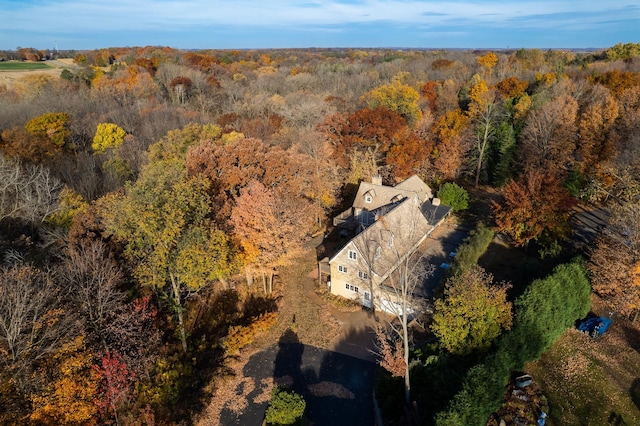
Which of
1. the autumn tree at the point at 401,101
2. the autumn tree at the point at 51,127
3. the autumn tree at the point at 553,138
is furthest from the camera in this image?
the autumn tree at the point at 401,101

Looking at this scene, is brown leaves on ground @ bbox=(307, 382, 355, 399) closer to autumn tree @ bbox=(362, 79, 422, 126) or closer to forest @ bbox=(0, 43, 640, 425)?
forest @ bbox=(0, 43, 640, 425)

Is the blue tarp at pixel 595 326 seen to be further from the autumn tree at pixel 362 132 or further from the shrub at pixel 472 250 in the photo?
the autumn tree at pixel 362 132

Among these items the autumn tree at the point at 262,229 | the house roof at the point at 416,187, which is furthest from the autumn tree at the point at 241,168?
the house roof at the point at 416,187

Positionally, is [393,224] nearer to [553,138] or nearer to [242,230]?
[242,230]

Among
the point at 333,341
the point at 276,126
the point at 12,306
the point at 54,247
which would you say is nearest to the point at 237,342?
the point at 333,341

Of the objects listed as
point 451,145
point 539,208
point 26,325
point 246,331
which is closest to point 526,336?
point 539,208

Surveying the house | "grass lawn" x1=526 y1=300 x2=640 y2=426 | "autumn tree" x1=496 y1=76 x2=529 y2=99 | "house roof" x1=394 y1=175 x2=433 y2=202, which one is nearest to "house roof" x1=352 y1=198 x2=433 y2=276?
the house
